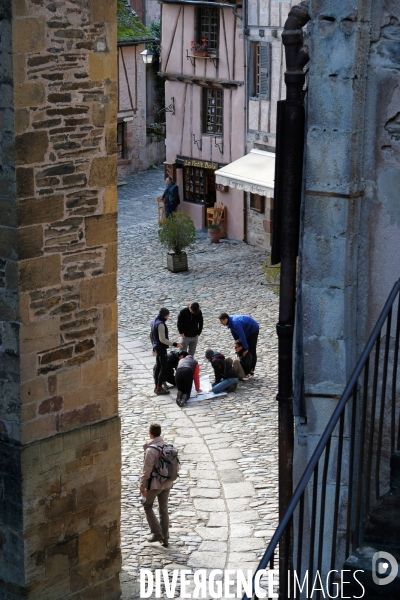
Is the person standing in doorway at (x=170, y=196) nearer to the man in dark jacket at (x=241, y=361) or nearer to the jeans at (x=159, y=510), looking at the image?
the man in dark jacket at (x=241, y=361)

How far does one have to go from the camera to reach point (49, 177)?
9.78m

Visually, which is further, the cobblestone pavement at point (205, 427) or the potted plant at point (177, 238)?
the potted plant at point (177, 238)

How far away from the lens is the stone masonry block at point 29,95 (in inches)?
368

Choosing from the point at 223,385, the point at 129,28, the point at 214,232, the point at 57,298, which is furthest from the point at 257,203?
the point at 57,298

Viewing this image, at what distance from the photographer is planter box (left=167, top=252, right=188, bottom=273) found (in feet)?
74.8

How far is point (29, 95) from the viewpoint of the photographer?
9.47m

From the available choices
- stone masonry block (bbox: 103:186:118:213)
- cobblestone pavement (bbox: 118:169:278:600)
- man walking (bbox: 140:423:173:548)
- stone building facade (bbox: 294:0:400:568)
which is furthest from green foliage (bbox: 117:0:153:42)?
stone building facade (bbox: 294:0:400:568)

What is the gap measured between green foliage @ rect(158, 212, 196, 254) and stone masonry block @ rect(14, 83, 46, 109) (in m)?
13.3

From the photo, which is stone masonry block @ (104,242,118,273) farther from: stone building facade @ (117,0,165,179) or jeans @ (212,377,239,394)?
stone building facade @ (117,0,165,179)

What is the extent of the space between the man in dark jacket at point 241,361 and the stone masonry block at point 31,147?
7.26m

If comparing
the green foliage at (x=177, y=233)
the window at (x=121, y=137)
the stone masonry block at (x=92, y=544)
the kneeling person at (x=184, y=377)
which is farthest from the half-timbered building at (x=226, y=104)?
the stone masonry block at (x=92, y=544)

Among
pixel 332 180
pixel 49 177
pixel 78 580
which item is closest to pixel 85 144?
pixel 49 177

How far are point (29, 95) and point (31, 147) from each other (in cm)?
40

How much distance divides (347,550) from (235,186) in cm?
1938
